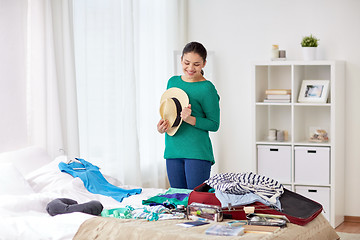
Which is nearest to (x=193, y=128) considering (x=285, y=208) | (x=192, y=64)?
(x=192, y=64)

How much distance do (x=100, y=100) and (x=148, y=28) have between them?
108cm

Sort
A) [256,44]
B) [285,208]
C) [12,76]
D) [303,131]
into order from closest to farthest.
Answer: [285,208] → [12,76] → [303,131] → [256,44]

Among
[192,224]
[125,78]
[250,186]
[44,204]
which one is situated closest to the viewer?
[192,224]

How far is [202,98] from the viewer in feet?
10.5

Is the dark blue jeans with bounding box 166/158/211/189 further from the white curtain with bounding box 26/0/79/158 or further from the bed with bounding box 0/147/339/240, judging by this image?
the white curtain with bounding box 26/0/79/158

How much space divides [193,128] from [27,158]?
42.6 inches

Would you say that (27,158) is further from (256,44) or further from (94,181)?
(256,44)

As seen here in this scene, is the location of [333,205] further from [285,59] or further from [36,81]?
[36,81]

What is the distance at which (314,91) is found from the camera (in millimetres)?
4637

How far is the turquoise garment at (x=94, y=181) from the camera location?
122 inches

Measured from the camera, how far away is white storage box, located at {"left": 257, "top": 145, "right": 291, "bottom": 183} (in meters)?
4.63

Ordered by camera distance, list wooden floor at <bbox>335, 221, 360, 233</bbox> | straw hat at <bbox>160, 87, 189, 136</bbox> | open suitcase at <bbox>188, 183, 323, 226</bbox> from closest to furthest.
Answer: open suitcase at <bbox>188, 183, 323, 226</bbox> < straw hat at <bbox>160, 87, 189, 136</bbox> < wooden floor at <bbox>335, 221, 360, 233</bbox>

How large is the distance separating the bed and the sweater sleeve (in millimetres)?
516

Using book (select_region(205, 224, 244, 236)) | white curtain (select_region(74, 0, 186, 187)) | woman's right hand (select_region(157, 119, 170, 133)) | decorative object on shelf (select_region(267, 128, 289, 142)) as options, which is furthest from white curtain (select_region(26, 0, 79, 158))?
decorative object on shelf (select_region(267, 128, 289, 142))
